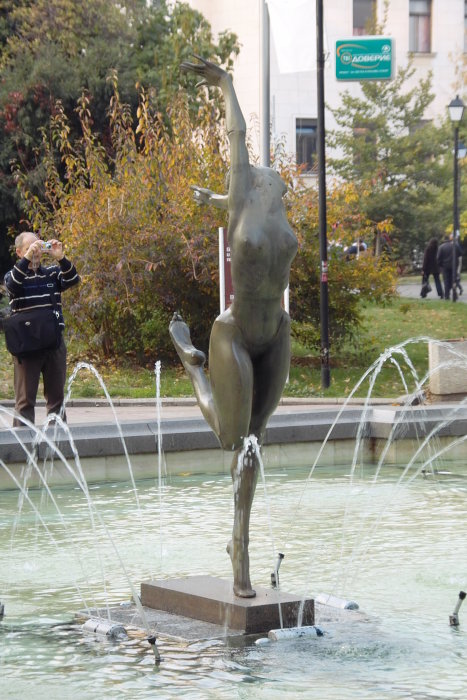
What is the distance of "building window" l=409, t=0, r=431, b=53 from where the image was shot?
4819cm

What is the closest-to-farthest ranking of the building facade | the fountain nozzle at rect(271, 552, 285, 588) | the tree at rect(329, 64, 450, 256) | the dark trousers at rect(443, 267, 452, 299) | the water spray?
1. the water spray
2. the fountain nozzle at rect(271, 552, 285, 588)
3. the dark trousers at rect(443, 267, 452, 299)
4. the tree at rect(329, 64, 450, 256)
5. the building facade

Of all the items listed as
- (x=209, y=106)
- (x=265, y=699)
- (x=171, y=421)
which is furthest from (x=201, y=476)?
(x=209, y=106)

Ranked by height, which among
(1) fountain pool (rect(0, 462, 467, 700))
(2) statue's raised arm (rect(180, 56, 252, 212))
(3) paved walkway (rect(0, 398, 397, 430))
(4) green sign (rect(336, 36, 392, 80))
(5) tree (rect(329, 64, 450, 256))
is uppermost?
(5) tree (rect(329, 64, 450, 256))

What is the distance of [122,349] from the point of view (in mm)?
20125

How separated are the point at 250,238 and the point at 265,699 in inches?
72.3

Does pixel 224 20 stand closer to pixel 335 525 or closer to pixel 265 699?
pixel 335 525

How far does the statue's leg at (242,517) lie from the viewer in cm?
600

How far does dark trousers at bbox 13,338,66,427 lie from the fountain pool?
1.40 metres

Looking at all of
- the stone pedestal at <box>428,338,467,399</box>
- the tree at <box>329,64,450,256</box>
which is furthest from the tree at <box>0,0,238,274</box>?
the stone pedestal at <box>428,338,467,399</box>

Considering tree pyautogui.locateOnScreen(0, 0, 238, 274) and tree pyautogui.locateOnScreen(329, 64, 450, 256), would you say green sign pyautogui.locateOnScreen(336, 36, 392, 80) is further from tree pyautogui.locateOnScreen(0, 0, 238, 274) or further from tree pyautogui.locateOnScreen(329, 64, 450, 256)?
tree pyautogui.locateOnScreen(329, 64, 450, 256)

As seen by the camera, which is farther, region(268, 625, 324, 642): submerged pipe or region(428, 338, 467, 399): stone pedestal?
region(428, 338, 467, 399): stone pedestal

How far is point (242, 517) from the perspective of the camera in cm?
601

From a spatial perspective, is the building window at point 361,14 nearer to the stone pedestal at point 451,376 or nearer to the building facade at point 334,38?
the building facade at point 334,38

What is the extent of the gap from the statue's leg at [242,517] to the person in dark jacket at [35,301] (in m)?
5.32
